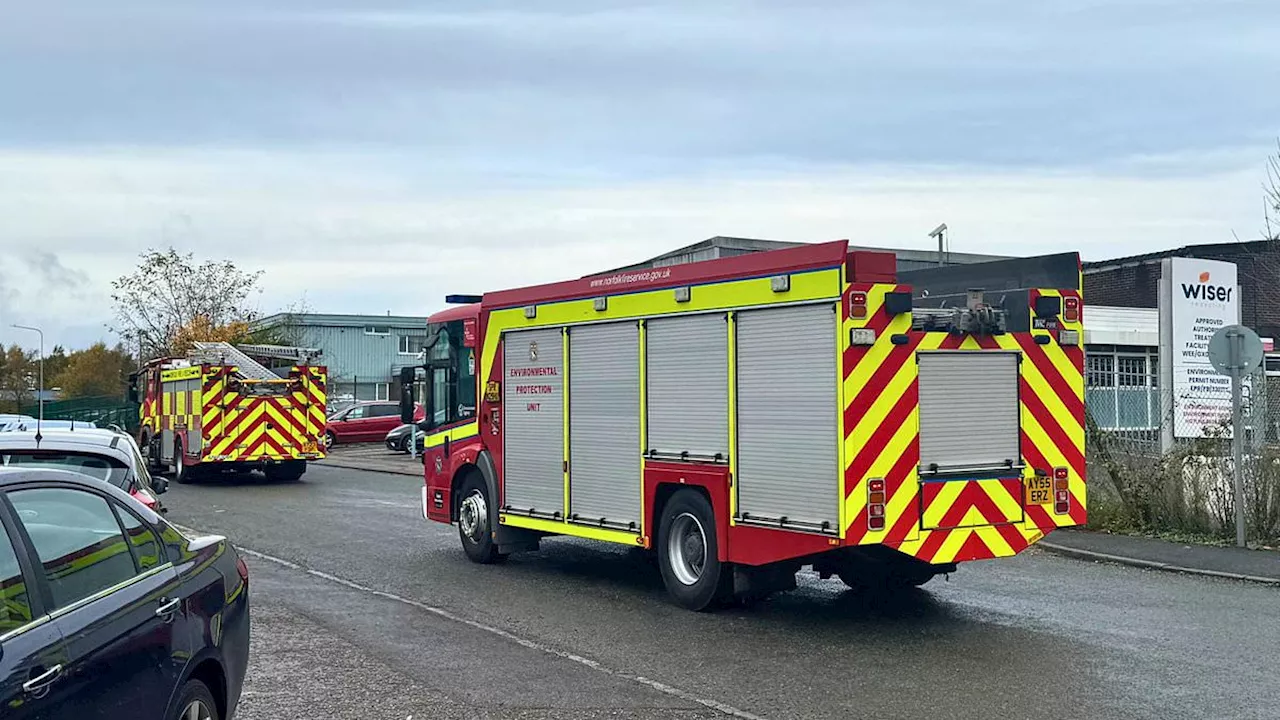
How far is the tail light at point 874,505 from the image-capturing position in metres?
8.87

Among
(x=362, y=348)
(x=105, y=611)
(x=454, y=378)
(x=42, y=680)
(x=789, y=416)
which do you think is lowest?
(x=42, y=680)

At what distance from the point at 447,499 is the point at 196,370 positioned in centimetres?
1446

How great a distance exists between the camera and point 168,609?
4.84 m

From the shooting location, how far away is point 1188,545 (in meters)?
14.1

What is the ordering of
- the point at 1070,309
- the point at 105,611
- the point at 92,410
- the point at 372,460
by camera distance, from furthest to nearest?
the point at 92,410 → the point at 372,460 → the point at 1070,309 → the point at 105,611

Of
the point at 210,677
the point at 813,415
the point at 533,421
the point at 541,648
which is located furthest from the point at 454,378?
the point at 210,677

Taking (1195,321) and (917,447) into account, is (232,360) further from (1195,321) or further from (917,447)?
(917,447)

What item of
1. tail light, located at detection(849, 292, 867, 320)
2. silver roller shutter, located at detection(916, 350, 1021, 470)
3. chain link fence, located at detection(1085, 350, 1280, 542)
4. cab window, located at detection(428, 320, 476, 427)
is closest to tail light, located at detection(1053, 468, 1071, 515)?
silver roller shutter, located at detection(916, 350, 1021, 470)

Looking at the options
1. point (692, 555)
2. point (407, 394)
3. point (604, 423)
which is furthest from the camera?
point (407, 394)

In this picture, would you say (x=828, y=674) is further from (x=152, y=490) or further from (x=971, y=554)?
(x=152, y=490)

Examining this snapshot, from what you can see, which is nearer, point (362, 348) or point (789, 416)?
point (789, 416)

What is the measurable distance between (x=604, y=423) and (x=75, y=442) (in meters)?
4.35

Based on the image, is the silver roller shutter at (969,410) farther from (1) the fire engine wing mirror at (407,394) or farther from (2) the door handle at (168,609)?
(1) the fire engine wing mirror at (407,394)

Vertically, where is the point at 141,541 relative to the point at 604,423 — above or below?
below
